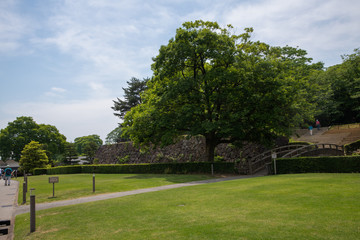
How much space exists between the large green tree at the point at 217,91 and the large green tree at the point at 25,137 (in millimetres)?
50107

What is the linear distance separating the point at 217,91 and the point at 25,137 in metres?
59.4

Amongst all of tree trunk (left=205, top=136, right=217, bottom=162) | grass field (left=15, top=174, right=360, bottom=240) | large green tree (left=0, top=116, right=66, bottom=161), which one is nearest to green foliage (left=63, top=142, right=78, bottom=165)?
large green tree (left=0, top=116, right=66, bottom=161)

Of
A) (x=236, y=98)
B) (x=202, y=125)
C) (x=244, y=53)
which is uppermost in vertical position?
(x=244, y=53)

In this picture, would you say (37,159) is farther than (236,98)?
Yes

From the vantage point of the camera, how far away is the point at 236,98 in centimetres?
2480

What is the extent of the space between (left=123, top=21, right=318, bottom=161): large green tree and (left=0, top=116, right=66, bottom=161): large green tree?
5011 centimetres

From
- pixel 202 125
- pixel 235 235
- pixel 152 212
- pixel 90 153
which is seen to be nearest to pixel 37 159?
pixel 90 153

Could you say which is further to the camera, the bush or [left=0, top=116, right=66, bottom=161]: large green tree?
[left=0, top=116, right=66, bottom=161]: large green tree

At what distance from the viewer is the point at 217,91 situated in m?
26.4

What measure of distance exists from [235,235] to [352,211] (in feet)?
12.0

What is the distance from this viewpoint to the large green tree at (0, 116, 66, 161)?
65188mm

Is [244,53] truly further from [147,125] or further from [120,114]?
[120,114]

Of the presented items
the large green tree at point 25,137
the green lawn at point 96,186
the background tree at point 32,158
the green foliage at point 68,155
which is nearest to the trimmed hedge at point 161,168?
the green lawn at point 96,186

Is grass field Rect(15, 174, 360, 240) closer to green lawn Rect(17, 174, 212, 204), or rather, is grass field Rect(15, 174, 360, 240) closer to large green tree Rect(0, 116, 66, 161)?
green lawn Rect(17, 174, 212, 204)
